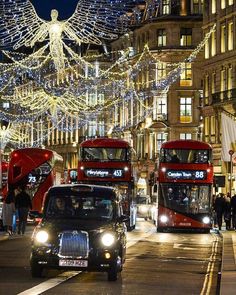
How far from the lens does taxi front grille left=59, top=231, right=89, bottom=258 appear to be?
2000 centimetres

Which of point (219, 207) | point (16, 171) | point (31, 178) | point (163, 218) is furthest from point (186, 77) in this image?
point (163, 218)

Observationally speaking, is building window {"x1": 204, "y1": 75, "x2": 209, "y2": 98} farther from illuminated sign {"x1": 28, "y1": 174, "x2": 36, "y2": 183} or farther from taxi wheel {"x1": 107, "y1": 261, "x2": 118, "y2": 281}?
taxi wheel {"x1": 107, "y1": 261, "x2": 118, "y2": 281}

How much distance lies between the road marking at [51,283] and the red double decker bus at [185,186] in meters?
24.1

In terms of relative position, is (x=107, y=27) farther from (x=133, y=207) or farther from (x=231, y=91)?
(x=231, y=91)

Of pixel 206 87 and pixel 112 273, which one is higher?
pixel 206 87

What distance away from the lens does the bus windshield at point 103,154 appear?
46259mm

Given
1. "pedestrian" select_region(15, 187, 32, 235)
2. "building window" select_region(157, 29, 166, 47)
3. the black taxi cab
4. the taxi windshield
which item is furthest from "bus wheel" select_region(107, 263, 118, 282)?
"building window" select_region(157, 29, 166, 47)

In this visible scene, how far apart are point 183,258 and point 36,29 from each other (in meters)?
20.6

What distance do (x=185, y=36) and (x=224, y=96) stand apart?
99.8 feet

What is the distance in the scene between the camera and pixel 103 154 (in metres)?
46.6

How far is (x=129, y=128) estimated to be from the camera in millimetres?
108125

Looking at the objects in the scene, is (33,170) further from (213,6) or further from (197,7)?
(197,7)

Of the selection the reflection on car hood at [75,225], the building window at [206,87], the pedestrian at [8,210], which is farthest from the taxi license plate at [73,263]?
the building window at [206,87]

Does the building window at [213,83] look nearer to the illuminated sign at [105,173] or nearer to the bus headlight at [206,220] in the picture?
the bus headlight at [206,220]
